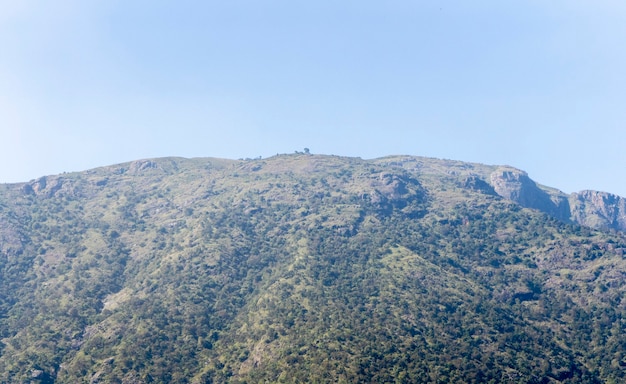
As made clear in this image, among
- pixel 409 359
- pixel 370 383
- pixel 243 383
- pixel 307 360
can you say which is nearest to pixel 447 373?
pixel 409 359

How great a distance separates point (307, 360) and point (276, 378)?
37.0 ft

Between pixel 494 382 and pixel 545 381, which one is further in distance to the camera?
pixel 545 381

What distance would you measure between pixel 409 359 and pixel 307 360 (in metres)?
32.2

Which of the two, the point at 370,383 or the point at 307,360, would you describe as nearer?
the point at 370,383

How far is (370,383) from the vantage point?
7160 inches

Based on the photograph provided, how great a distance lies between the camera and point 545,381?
655 ft

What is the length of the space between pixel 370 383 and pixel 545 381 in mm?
60360

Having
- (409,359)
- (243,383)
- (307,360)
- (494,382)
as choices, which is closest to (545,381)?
(494,382)

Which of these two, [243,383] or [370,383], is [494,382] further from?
[243,383]

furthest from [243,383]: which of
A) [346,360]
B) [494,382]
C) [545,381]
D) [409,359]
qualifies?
[545,381]

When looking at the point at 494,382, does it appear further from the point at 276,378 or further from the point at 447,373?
the point at 276,378

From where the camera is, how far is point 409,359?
197500 mm

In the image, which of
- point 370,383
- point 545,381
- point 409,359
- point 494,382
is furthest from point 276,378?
point 545,381

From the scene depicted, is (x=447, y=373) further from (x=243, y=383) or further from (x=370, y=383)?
(x=243, y=383)
